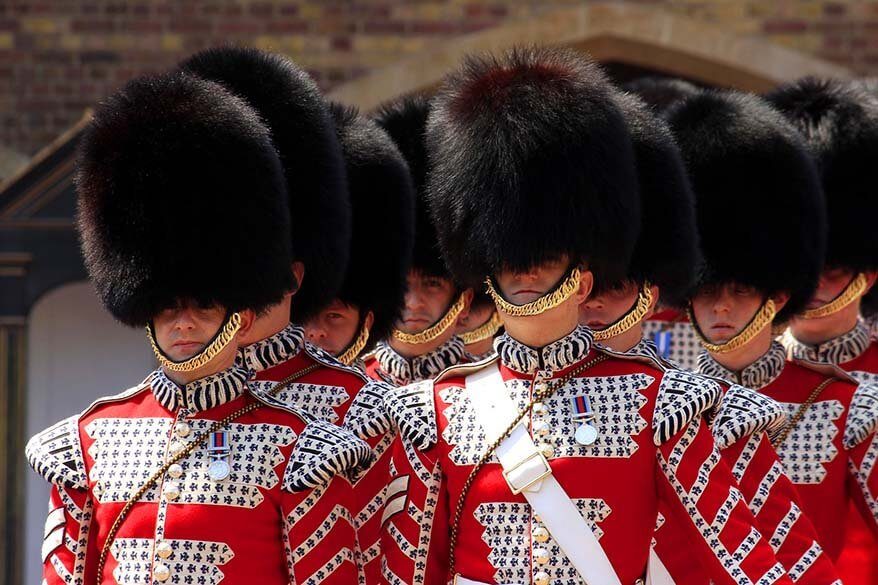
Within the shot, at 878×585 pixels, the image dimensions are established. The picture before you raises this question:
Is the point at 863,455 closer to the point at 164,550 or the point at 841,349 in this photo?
the point at 841,349

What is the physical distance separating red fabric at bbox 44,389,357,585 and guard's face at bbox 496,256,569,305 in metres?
0.49

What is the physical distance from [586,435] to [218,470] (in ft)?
2.33

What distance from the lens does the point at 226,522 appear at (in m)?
3.38

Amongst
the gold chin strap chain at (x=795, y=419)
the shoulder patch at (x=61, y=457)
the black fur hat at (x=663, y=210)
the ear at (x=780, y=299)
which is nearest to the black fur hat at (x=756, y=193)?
the ear at (x=780, y=299)

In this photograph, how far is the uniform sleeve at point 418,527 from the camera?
3434 mm

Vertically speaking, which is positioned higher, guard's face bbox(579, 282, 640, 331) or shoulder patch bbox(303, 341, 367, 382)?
guard's face bbox(579, 282, 640, 331)

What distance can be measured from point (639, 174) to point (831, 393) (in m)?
0.85

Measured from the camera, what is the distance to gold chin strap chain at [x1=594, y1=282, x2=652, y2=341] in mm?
4094

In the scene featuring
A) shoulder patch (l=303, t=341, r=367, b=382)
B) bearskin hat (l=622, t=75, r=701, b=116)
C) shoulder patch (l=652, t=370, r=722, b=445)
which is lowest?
shoulder patch (l=303, t=341, r=367, b=382)

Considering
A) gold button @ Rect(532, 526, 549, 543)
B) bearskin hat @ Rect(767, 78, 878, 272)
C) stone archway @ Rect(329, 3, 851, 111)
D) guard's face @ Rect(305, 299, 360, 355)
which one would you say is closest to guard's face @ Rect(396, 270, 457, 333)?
guard's face @ Rect(305, 299, 360, 355)

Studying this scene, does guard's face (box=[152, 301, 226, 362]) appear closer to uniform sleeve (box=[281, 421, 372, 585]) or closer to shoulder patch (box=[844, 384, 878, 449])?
uniform sleeve (box=[281, 421, 372, 585])

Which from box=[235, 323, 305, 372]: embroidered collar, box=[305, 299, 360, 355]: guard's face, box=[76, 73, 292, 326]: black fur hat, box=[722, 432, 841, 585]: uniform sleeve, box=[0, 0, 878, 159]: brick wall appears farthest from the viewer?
box=[0, 0, 878, 159]: brick wall

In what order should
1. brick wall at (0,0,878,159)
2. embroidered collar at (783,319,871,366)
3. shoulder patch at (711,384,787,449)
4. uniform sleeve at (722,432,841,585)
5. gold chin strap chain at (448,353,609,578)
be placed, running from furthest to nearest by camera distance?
1. brick wall at (0,0,878,159)
2. embroidered collar at (783,319,871,366)
3. shoulder patch at (711,384,787,449)
4. uniform sleeve at (722,432,841,585)
5. gold chin strap chain at (448,353,609,578)

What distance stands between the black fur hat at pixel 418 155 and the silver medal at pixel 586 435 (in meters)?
1.74
